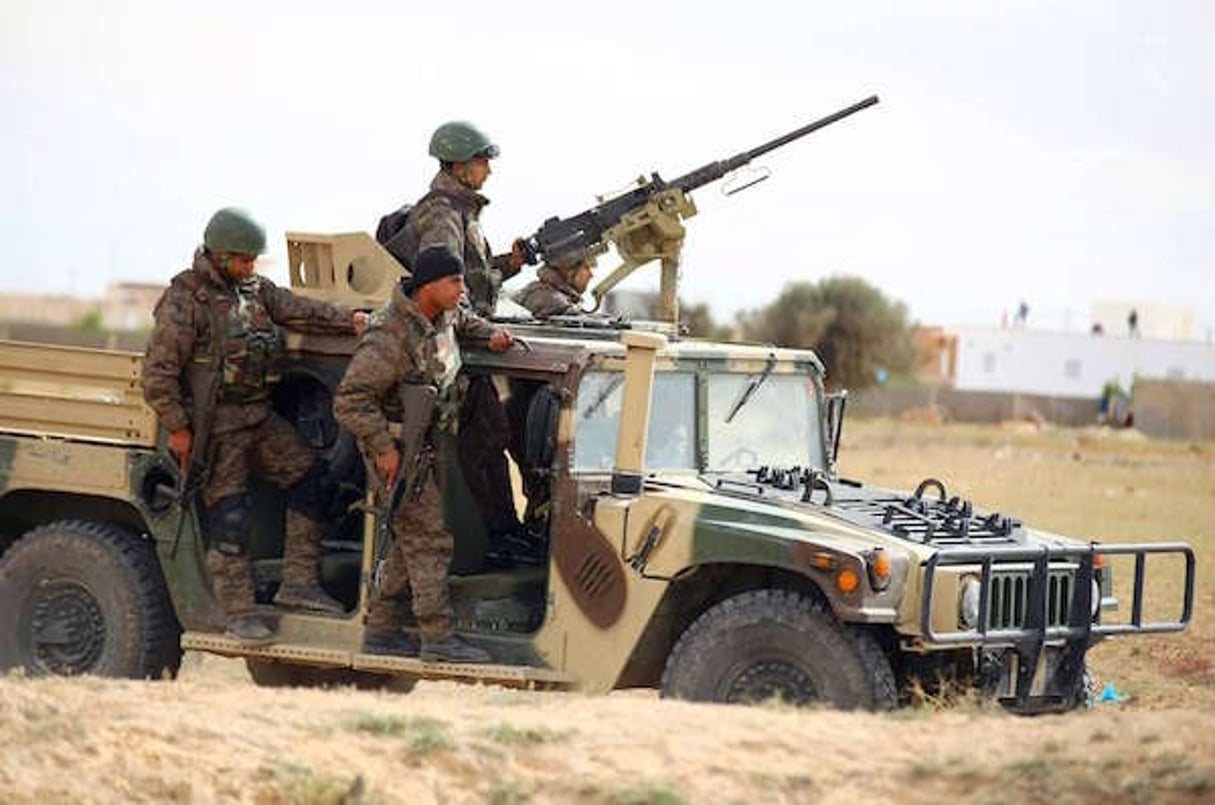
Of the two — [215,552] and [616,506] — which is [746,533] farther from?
[215,552]

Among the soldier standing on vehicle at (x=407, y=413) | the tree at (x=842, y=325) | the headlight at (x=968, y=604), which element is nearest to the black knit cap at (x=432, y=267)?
the soldier standing on vehicle at (x=407, y=413)

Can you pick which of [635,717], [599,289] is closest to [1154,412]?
[599,289]

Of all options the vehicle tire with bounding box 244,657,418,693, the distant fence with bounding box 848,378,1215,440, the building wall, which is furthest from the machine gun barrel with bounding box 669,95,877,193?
the building wall

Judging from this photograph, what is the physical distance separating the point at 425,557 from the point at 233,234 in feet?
5.71

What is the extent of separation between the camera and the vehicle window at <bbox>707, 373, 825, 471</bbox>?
11453mm

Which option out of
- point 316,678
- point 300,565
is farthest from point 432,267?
point 316,678

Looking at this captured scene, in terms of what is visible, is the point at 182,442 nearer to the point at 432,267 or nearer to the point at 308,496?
the point at 308,496

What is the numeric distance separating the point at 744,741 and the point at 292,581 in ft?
11.0

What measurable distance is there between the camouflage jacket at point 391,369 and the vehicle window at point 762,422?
1190mm

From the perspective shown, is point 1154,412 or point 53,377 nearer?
point 53,377

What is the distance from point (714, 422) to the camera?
11.4m

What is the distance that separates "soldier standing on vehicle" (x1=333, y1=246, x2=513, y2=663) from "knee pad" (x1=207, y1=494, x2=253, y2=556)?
766 millimetres

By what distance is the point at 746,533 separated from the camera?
406 inches

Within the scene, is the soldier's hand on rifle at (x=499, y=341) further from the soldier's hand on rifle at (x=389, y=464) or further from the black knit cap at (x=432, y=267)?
the soldier's hand on rifle at (x=389, y=464)
